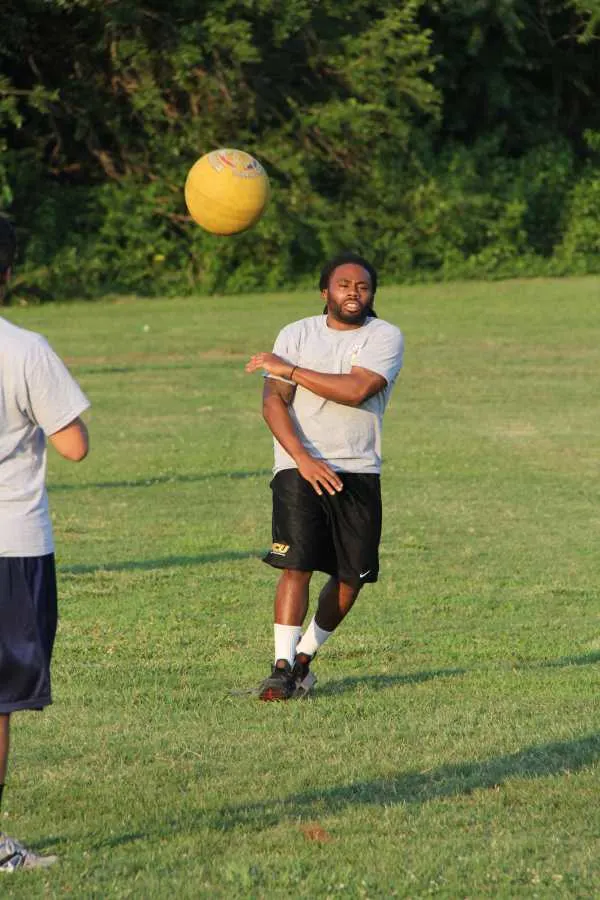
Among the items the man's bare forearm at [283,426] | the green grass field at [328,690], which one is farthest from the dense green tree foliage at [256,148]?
the man's bare forearm at [283,426]

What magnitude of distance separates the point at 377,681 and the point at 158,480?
23.3 ft

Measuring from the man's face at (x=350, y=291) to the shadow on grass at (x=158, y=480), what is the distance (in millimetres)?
7151

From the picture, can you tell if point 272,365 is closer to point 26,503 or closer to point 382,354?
point 382,354

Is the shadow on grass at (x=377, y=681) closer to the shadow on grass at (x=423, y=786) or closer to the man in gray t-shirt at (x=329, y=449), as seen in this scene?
the man in gray t-shirt at (x=329, y=449)

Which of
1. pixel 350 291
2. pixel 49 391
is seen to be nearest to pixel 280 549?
pixel 350 291

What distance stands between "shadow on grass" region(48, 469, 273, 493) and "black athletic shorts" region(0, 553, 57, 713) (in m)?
9.22

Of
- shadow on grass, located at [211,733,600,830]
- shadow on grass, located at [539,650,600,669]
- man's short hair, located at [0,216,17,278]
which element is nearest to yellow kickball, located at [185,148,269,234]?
shadow on grass, located at [539,650,600,669]

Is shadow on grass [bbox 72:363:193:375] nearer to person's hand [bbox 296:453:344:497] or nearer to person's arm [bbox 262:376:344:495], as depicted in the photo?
person's arm [bbox 262:376:344:495]

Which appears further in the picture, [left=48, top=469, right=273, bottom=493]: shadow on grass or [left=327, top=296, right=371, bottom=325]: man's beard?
[left=48, top=469, right=273, bottom=493]: shadow on grass

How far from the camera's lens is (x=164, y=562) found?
35.4ft

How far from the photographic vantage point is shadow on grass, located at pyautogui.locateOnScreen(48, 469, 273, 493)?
1423cm

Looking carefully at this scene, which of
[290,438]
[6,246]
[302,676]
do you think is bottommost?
[302,676]

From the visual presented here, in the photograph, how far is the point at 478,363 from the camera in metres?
23.7

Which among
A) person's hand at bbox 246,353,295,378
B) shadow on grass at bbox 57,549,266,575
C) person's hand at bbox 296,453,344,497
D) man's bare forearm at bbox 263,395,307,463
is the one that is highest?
person's hand at bbox 246,353,295,378
